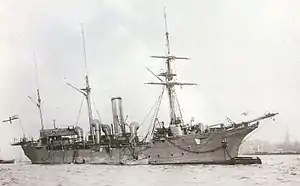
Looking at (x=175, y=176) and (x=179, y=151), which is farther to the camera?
(x=179, y=151)

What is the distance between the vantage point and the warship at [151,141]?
119 inches

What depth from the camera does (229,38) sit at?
2.47m

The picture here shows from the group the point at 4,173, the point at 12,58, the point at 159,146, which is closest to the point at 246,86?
the point at 12,58

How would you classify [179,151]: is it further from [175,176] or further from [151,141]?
[175,176]

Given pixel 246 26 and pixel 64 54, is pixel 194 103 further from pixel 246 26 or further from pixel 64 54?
pixel 64 54

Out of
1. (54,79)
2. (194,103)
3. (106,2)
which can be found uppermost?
(106,2)

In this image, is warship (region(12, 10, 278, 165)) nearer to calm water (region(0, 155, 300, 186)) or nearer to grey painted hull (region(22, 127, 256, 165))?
grey painted hull (region(22, 127, 256, 165))

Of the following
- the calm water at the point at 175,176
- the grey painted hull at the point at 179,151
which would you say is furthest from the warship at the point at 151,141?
the calm water at the point at 175,176

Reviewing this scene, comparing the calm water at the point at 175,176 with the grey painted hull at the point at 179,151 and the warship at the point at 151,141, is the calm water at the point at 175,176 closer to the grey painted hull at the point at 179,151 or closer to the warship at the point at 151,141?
the warship at the point at 151,141

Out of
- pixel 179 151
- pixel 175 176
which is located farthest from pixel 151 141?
pixel 175 176

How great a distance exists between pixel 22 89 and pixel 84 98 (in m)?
0.33

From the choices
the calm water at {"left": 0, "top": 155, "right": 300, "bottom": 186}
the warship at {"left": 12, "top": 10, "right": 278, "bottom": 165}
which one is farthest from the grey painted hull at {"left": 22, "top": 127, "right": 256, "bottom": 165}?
the calm water at {"left": 0, "top": 155, "right": 300, "bottom": 186}

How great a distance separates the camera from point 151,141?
4.99 meters

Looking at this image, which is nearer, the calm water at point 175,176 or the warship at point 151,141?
the calm water at point 175,176
